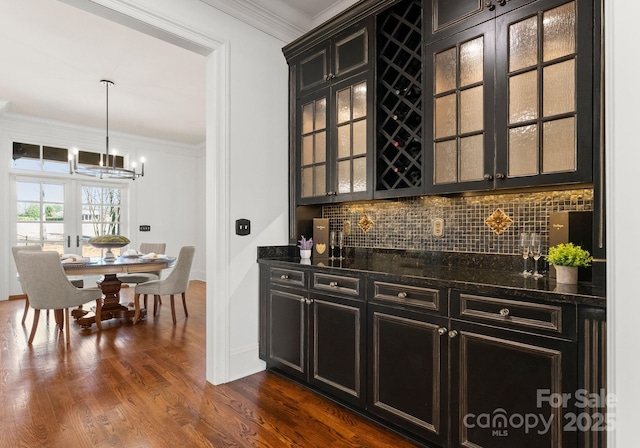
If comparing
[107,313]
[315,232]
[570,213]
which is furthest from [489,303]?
[107,313]

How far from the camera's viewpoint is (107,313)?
4621mm

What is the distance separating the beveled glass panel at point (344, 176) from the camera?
108 inches

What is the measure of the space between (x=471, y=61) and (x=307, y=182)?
1.56m

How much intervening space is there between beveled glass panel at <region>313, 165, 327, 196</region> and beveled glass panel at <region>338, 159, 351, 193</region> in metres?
0.16

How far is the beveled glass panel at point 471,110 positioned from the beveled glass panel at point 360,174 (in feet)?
2.48

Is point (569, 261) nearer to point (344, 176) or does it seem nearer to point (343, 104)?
point (344, 176)

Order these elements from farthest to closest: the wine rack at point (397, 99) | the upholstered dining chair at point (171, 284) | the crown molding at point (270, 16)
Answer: the upholstered dining chair at point (171, 284)
the crown molding at point (270, 16)
the wine rack at point (397, 99)


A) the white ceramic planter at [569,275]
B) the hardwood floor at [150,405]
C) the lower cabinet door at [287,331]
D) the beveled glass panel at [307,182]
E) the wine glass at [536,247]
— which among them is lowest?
the hardwood floor at [150,405]

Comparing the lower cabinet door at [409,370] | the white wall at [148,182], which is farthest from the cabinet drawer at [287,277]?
the white wall at [148,182]

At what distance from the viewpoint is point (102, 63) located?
4.05 m

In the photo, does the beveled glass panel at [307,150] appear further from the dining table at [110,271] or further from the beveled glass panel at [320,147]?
the dining table at [110,271]

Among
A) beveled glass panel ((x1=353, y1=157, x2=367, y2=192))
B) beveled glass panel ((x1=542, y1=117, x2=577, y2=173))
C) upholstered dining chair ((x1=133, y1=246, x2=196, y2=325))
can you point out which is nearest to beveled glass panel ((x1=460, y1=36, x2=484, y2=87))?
beveled glass panel ((x1=542, y1=117, x2=577, y2=173))

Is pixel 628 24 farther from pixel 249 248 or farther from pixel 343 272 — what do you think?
pixel 249 248

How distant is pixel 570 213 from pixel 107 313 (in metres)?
5.14
